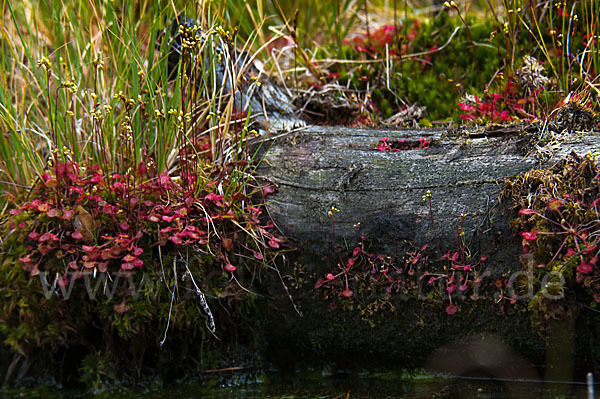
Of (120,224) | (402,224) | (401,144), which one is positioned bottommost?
(402,224)

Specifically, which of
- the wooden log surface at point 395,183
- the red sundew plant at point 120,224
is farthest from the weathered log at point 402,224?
the red sundew plant at point 120,224

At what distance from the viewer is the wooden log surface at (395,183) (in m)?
2.29

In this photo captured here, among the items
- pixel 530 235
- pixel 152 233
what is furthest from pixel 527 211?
pixel 152 233

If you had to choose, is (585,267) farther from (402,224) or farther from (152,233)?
(152,233)

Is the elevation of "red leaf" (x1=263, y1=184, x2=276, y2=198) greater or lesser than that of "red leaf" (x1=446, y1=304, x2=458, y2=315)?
greater

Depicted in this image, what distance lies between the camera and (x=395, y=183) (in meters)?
2.44

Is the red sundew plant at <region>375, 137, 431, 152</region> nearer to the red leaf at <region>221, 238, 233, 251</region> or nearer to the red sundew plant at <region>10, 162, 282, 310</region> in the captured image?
the red sundew plant at <region>10, 162, 282, 310</region>

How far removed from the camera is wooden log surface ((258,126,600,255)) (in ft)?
7.51

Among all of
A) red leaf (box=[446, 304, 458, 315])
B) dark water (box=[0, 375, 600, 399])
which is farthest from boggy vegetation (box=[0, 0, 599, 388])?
dark water (box=[0, 375, 600, 399])

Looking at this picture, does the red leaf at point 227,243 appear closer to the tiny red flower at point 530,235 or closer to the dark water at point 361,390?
the dark water at point 361,390

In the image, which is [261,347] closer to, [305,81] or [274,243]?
[274,243]

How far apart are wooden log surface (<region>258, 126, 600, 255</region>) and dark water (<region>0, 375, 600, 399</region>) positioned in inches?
24.2

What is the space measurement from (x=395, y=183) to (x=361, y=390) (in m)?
0.97

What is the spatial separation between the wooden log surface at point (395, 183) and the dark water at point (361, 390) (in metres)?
0.62
